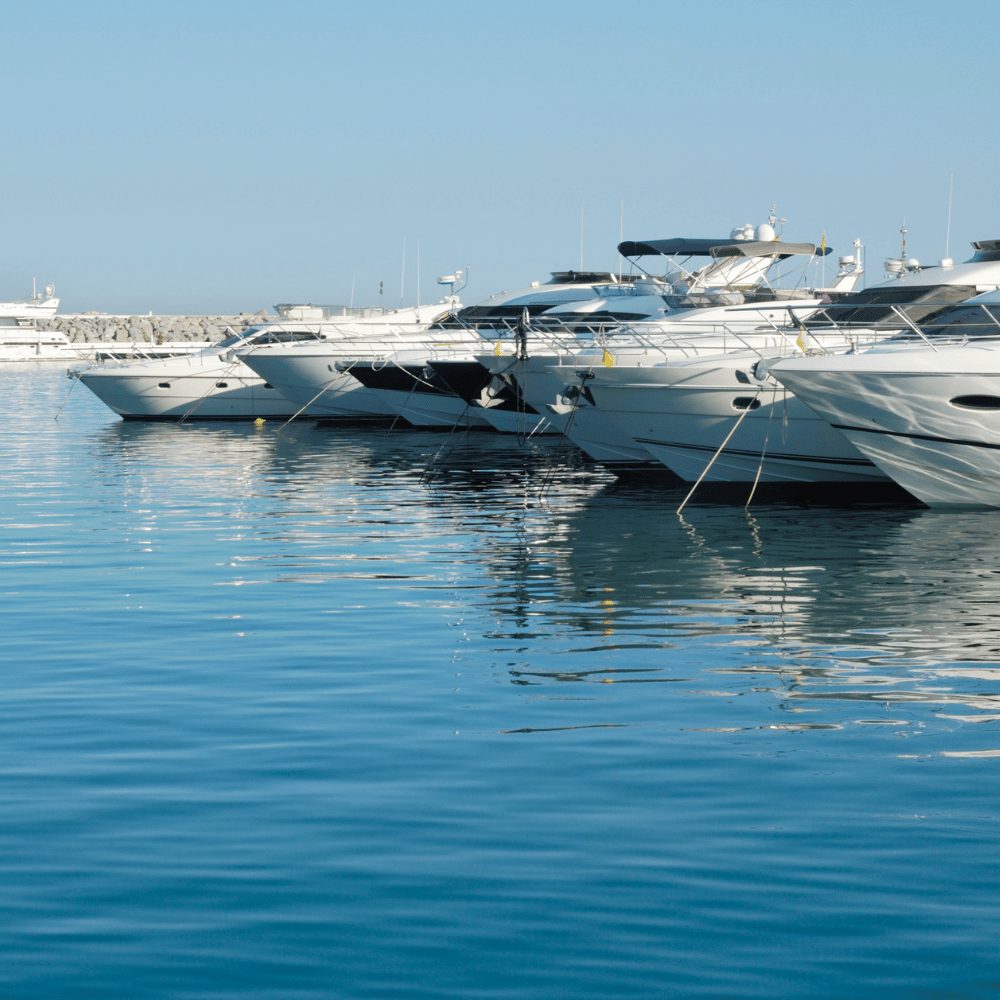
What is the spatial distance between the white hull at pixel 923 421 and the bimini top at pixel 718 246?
57.2ft

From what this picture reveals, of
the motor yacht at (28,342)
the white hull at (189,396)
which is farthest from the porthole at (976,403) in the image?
the motor yacht at (28,342)

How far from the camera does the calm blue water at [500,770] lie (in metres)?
5.52

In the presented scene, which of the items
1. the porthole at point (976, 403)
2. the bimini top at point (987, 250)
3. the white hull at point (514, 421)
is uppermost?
the bimini top at point (987, 250)

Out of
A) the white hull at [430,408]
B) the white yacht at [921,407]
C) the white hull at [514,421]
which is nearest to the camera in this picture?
the white yacht at [921,407]

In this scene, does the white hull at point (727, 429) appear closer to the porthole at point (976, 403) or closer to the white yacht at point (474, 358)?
the porthole at point (976, 403)

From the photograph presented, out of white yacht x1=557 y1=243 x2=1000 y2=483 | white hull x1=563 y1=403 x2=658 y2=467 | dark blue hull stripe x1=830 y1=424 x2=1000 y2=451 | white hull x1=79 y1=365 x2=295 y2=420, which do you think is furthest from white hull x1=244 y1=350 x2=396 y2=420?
dark blue hull stripe x1=830 y1=424 x2=1000 y2=451

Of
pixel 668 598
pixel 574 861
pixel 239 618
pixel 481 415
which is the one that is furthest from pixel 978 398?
pixel 481 415

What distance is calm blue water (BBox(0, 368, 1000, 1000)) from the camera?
5520mm

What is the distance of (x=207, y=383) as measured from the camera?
4178cm

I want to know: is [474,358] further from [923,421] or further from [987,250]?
[923,421]

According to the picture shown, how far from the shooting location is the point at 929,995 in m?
5.16

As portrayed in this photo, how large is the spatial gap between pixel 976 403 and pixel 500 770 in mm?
11797

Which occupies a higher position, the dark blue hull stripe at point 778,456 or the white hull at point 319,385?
the white hull at point 319,385

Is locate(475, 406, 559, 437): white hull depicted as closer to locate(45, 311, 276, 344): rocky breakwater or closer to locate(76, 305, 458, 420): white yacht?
locate(76, 305, 458, 420): white yacht
